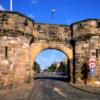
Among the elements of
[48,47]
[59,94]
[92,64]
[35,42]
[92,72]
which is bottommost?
[59,94]

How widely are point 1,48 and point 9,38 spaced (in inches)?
43.9

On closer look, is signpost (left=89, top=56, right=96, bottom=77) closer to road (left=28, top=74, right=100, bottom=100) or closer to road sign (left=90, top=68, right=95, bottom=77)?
road sign (left=90, top=68, right=95, bottom=77)

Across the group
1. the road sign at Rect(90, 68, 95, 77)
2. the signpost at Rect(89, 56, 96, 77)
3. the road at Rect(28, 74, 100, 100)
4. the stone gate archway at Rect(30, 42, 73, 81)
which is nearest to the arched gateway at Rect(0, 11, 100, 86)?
the stone gate archway at Rect(30, 42, 73, 81)

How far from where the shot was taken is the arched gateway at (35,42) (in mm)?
20839

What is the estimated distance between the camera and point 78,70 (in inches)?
974

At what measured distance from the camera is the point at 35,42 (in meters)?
25.8

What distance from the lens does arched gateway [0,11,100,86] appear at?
20839 mm

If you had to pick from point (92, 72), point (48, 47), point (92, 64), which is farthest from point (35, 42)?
point (92, 64)

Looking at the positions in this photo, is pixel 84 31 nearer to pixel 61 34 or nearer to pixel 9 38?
pixel 61 34

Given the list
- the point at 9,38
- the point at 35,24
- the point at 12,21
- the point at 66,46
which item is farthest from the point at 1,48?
the point at 66,46

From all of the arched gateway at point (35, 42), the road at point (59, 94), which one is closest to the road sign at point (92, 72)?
the arched gateway at point (35, 42)

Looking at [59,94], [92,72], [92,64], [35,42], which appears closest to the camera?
[59,94]

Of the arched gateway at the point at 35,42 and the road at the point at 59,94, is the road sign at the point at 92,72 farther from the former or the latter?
the road at the point at 59,94

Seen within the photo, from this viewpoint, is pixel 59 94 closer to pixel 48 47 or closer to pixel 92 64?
pixel 92 64
